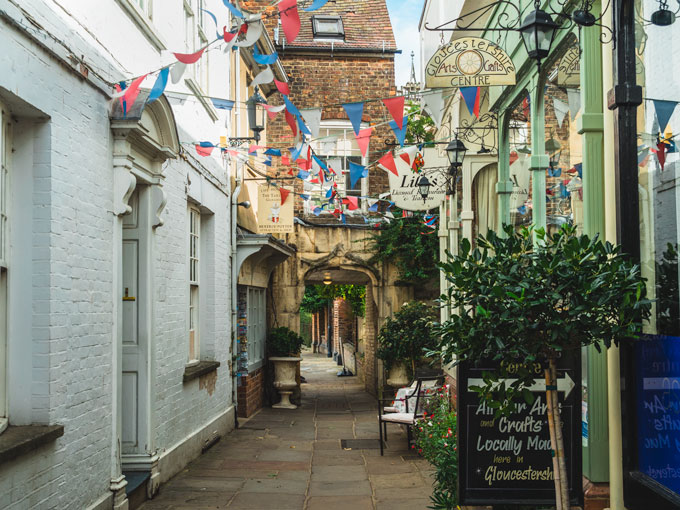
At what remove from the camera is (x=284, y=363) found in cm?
1623

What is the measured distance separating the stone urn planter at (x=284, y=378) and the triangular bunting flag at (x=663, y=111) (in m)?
12.8

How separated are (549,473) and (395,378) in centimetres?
1129

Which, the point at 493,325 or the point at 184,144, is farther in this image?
the point at 184,144

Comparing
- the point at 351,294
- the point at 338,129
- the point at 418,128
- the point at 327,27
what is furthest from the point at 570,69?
the point at 351,294

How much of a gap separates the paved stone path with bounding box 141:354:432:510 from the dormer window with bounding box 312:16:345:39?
393 inches

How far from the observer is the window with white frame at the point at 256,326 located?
587 inches

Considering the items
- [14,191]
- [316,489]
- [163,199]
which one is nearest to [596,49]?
[14,191]

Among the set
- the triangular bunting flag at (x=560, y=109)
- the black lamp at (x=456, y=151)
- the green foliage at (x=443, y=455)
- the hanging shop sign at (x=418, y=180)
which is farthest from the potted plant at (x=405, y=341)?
the triangular bunting flag at (x=560, y=109)

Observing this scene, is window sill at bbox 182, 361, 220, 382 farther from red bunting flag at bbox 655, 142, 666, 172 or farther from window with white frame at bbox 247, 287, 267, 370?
red bunting flag at bbox 655, 142, 666, 172

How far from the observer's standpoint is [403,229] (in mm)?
17141

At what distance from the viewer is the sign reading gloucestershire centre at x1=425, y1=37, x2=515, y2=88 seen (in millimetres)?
5957

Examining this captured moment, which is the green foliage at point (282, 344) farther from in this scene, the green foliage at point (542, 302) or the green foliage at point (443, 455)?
the green foliage at point (542, 302)

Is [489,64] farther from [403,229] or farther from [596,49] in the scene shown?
[403,229]

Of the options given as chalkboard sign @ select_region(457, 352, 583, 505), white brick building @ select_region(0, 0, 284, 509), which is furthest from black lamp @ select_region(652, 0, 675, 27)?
white brick building @ select_region(0, 0, 284, 509)
